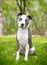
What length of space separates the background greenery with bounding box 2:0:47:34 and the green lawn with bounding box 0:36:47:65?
0.12m

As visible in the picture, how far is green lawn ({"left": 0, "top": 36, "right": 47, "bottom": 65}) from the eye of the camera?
65.8 inches

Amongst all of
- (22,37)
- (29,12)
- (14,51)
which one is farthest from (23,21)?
(29,12)

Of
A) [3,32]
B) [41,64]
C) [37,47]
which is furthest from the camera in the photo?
[3,32]

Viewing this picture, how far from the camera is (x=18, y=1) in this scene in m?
2.10

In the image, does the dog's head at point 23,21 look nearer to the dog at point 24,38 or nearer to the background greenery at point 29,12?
the dog at point 24,38

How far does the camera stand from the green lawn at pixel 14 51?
65.8 inches

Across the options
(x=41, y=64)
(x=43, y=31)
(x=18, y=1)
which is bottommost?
(x=41, y=64)

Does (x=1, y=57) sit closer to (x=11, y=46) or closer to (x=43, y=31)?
(x=11, y=46)

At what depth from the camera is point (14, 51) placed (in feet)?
5.84

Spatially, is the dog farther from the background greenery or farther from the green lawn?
the background greenery

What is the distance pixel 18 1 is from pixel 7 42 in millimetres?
450

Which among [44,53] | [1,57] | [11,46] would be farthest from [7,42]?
[44,53]

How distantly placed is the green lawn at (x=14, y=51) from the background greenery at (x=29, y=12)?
0.12 m

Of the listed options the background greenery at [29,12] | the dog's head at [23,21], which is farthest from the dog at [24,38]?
the background greenery at [29,12]
